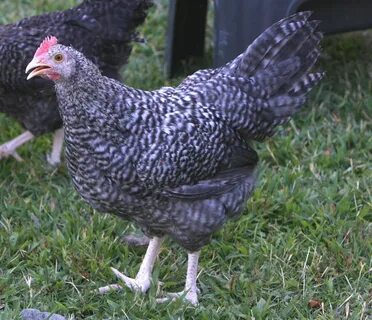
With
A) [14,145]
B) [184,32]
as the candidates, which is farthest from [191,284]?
[184,32]

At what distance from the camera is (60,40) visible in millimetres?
4945

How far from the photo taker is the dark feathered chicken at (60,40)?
491 centimetres

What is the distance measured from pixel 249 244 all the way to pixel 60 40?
1685mm

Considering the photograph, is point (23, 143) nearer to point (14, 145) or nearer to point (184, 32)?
point (14, 145)

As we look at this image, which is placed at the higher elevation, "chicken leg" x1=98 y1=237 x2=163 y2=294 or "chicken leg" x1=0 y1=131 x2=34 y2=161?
"chicken leg" x1=0 y1=131 x2=34 y2=161

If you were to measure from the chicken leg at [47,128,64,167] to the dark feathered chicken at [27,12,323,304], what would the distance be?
131 cm

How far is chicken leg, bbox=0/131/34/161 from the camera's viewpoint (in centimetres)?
529

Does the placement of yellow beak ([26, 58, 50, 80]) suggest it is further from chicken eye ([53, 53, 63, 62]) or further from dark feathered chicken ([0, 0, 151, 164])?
dark feathered chicken ([0, 0, 151, 164])

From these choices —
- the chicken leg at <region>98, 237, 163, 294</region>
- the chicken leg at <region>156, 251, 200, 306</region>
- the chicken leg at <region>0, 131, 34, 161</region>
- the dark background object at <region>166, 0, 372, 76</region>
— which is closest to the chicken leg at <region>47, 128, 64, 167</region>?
the chicken leg at <region>0, 131, 34, 161</region>

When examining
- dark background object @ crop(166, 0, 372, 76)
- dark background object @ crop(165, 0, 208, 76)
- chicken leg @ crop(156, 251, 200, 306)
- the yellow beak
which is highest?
the yellow beak

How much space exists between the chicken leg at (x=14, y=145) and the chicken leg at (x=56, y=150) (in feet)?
0.52

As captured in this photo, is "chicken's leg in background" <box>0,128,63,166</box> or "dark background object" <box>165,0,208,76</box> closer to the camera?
"chicken's leg in background" <box>0,128,63,166</box>

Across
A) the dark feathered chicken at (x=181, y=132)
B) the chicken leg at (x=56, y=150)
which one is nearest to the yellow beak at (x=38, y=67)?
the dark feathered chicken at (x=181, y=132)

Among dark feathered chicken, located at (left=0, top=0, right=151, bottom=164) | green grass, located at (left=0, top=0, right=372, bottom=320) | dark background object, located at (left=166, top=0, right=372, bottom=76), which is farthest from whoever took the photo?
dark background object, located at (left=166, top=0, right=372, bottom=76)
